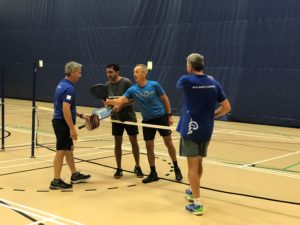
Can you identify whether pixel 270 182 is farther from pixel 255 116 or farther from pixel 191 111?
pixel 255 116

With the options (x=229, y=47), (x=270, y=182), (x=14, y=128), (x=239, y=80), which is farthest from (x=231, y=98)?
(x=270, y=182)

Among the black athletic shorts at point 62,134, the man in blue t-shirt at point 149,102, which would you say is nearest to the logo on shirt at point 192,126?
the man in blue t-shirt at point 149,102

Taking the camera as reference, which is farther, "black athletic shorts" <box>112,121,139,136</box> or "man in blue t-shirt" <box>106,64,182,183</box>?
"black athletic shorts" <box>112,121,139,136</box>

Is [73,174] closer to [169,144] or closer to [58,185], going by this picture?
[58,185]

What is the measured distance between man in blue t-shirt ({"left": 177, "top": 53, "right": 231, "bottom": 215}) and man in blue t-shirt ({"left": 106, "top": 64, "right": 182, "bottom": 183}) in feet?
4.32

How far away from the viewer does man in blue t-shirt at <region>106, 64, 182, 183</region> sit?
6.20m

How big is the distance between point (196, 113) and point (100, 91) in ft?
6.55

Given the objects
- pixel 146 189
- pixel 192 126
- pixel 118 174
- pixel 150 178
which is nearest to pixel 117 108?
pixel 118 174

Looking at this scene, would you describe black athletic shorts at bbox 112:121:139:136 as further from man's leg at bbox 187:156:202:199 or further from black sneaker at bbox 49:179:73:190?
man's leg at bbox 187:156:202:199

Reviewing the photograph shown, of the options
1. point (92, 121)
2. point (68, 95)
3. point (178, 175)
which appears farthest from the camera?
point (178, 175)

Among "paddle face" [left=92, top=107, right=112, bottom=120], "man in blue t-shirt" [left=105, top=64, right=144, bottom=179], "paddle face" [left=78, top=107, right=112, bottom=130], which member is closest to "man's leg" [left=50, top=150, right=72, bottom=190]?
"paddle face" [left=78, top=107, right=112, bottom=130]

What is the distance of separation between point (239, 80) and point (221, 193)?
9178 mm

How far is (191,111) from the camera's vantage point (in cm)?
486

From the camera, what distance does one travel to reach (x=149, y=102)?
625 cm
